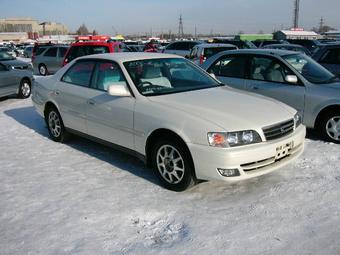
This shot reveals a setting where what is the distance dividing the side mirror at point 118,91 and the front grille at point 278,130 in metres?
1.77

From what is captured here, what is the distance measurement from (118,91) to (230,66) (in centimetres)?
341

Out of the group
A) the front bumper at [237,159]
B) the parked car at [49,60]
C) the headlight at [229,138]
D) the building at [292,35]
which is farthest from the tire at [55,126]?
the building at [292,35]

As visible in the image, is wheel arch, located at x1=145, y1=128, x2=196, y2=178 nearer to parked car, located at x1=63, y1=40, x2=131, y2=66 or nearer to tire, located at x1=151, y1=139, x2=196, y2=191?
tire, located at x1=151, y1=139, x2=196, y2=191

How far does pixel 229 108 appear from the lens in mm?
4414

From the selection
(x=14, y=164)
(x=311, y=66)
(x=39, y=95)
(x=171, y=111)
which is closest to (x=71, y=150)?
(x=14, y=164)

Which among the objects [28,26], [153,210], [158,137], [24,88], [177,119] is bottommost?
[153,210]

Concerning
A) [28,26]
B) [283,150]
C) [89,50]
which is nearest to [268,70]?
[283,150]

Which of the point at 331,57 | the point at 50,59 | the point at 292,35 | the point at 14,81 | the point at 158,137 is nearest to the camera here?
the point at 158,137

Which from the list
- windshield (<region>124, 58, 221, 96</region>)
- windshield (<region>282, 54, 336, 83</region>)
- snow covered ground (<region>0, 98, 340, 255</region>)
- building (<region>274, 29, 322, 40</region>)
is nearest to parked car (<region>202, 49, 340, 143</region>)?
windshield (<region>282, 54, 336, 83</region>)

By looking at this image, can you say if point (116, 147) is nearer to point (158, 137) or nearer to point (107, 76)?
point (158, 137)

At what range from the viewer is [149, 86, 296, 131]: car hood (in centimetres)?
411

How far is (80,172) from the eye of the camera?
5.19m

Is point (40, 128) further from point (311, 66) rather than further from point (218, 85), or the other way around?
point (311, 66)

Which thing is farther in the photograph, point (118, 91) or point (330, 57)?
point (330, 57)
